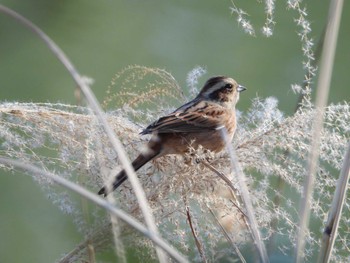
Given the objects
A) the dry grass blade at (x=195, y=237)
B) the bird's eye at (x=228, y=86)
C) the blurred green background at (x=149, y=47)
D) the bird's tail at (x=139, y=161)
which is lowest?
the dry grass blade at (x=195, y=237)

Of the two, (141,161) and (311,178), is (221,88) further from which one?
(311,178)

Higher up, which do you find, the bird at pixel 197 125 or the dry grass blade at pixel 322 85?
Result: the bird at pixel 197 125

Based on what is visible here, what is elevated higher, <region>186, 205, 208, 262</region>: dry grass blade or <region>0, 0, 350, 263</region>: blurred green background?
<region>0, 0, 350, 263</region>: blurred green background

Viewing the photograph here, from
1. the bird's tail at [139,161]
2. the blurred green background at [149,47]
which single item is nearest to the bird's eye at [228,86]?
the bird's tail at [139,161]

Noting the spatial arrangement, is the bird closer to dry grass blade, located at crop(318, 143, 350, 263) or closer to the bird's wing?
the bird's wing

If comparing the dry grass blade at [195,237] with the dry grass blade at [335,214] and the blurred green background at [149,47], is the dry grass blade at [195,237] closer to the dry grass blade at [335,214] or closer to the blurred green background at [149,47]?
the dry grass blade at [335,214]

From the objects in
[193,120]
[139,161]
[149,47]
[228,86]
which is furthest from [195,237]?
[149,47]

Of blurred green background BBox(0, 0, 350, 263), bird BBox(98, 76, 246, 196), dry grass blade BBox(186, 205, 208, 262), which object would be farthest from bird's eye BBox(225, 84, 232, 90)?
blurred green background BBox(0, 0, 350, 263)
